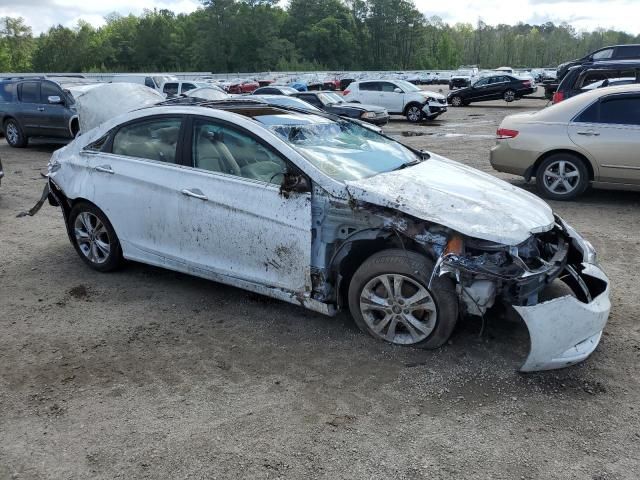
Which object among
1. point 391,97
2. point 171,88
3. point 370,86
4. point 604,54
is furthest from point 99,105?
point 171,88

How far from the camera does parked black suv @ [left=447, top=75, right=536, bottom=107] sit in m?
28.3

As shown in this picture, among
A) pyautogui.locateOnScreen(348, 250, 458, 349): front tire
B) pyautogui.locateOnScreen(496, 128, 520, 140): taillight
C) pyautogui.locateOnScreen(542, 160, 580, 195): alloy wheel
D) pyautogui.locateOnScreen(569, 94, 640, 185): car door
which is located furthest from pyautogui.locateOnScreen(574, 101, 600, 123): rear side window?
pyautogui.locateOnScreen(348, 250, 458, 349): front tire

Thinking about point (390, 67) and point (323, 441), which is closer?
point (323, 441)

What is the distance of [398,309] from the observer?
3719 mm

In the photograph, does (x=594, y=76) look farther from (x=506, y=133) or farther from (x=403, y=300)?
(x=403, y=300)

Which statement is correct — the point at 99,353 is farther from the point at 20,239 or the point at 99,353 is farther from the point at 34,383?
the point at 20,239

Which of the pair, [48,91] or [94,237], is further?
[48,91]

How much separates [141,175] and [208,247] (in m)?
0.93

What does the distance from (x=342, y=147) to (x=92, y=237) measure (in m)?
2.55

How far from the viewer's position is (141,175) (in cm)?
466

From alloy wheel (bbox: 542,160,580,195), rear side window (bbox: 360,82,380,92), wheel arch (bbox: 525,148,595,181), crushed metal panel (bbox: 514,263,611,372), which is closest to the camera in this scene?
crushed metal panel (bbox: 514,263,611,372)

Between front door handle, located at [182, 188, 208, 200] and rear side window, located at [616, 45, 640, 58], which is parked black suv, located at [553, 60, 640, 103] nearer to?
rear side window, located at [616, 45, 640, 58]

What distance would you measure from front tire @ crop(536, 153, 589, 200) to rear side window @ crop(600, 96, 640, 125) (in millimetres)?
643

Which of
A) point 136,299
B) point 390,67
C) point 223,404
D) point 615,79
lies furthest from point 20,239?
point 390,67
